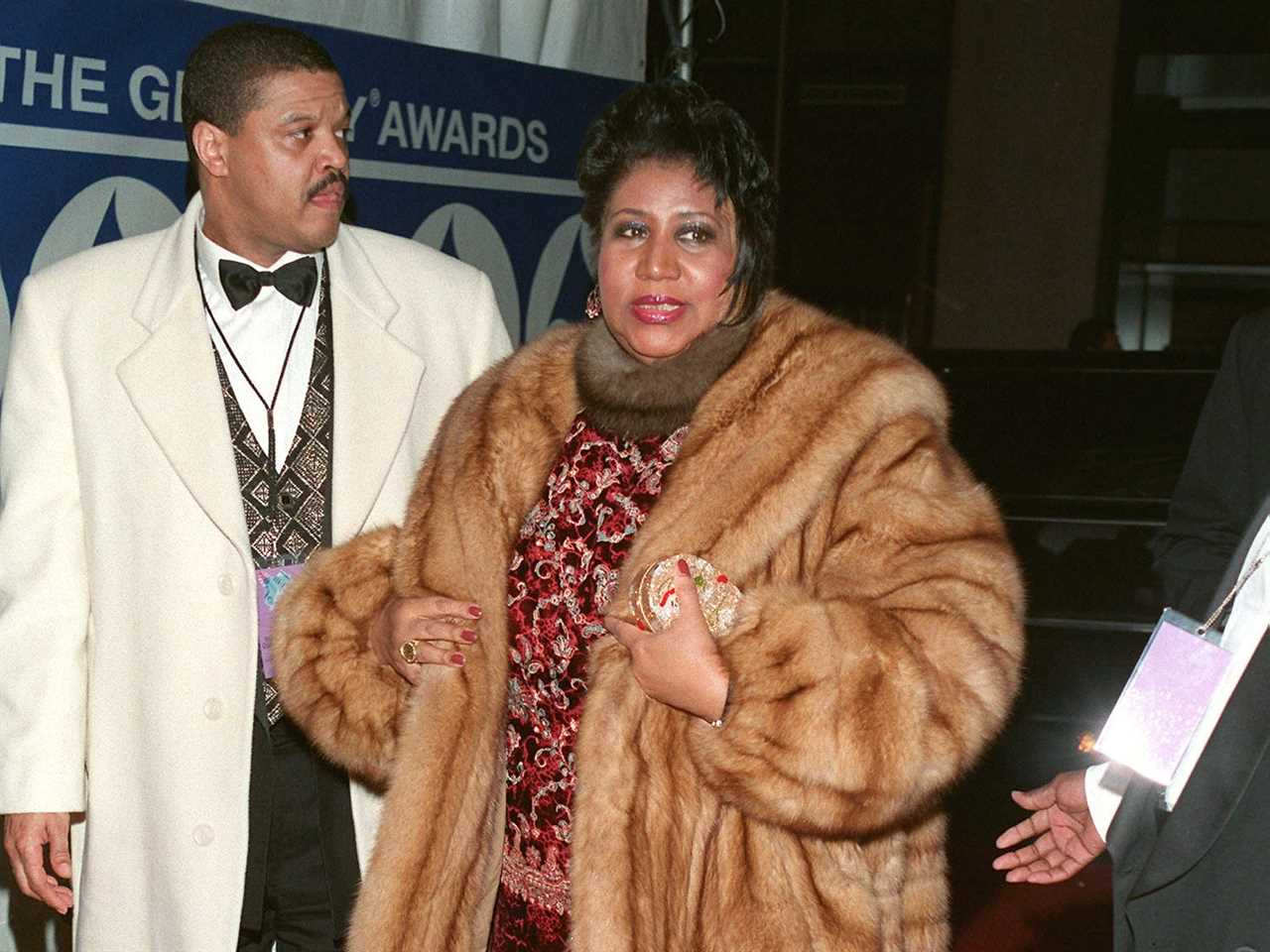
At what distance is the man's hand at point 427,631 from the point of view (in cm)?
218

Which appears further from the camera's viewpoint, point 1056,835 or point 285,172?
point 285,172

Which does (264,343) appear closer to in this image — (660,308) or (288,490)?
(288,490)

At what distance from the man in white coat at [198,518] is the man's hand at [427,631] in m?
0.33

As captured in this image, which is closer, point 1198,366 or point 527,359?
point 527,359

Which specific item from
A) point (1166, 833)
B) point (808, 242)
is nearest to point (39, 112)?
point (1166, 833)

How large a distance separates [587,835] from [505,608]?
37 centimetres

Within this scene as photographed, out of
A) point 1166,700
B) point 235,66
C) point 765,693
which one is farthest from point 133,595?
point 1166,700

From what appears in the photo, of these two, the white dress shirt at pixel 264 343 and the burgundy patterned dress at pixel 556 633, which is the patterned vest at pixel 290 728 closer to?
the white dress shirt at pixel 264 343

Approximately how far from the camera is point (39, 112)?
2672 millimetres

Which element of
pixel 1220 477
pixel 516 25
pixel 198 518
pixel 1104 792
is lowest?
pixel 1104 792

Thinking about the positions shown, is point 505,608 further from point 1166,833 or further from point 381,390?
point 1166,833

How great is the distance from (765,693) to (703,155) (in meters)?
0.74

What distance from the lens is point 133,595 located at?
2521 millimetres

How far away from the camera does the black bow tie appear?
263cm
